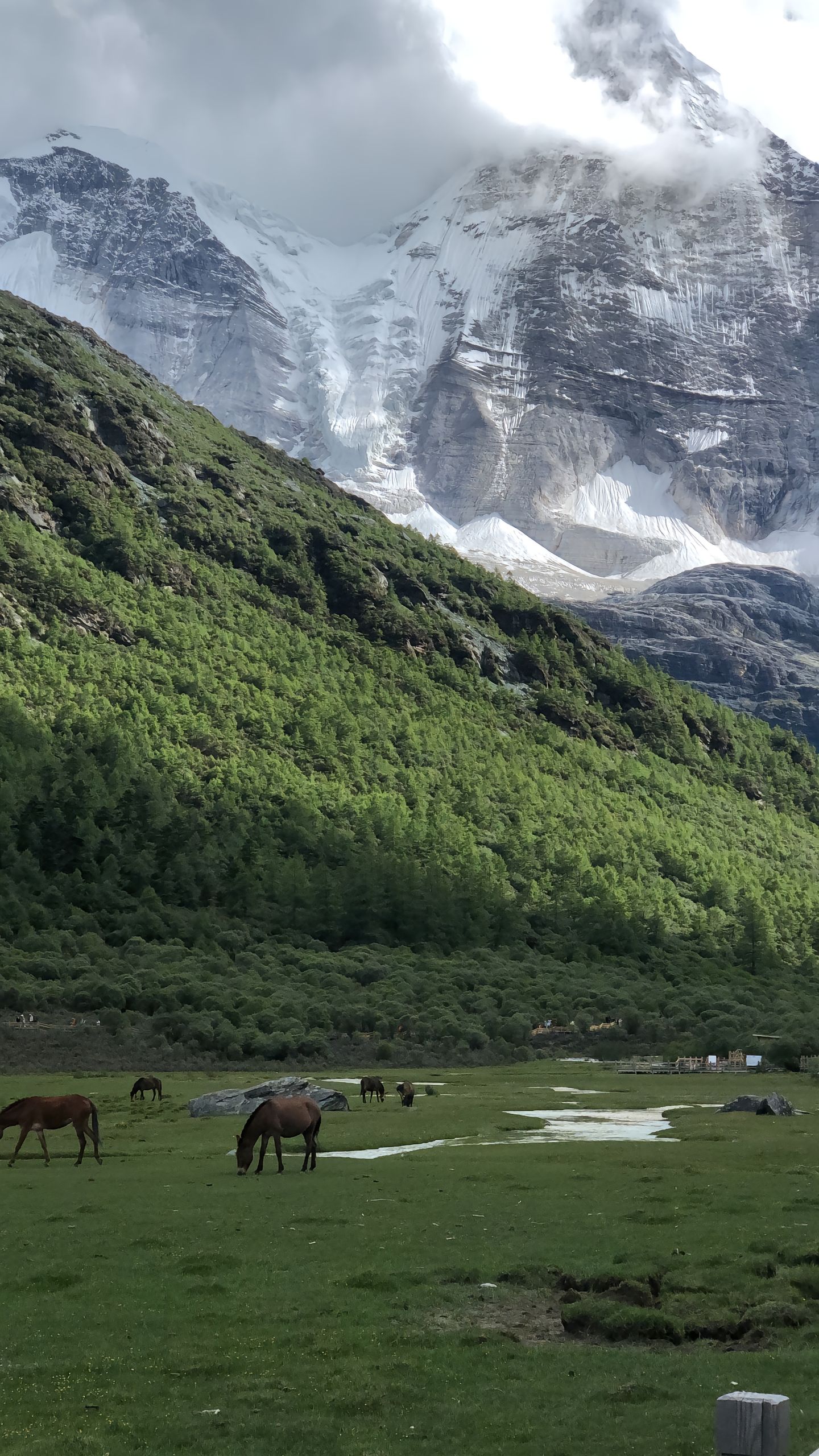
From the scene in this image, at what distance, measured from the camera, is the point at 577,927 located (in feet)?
446

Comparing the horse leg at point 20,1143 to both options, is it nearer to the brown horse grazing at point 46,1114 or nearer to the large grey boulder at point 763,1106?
the brown horse grazing at point 46,1114

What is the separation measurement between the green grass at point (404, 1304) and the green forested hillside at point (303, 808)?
52399 mm

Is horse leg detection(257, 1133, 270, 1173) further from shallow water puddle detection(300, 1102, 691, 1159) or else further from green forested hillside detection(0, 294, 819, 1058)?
green forested hillside detection(0, 294, 819, 1058)

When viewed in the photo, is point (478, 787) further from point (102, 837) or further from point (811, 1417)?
point (811, 1417)

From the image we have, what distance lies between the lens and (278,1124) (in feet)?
107

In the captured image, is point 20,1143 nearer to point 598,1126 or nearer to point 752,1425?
point 598,1126

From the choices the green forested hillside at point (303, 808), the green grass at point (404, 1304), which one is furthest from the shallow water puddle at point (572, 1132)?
the green forested hillside at point (303, 808)

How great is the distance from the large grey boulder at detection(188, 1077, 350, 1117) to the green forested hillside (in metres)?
30.8

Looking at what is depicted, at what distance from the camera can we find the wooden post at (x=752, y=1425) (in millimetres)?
10070

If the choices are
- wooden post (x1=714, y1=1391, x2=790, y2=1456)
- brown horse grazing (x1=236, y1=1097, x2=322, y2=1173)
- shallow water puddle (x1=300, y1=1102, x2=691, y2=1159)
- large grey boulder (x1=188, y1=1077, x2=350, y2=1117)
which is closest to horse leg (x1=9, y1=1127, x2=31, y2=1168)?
brown horse grazing (x1=236, y1=1097, x2=322, y2=1173)

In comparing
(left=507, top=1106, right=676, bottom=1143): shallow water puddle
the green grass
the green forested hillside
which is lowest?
(left=507, top=1106, right=676, bottom=1143): shallow water puddle

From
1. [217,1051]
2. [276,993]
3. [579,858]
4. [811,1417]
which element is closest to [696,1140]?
[811,1417]

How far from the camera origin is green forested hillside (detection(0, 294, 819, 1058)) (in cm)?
10219

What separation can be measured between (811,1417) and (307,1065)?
6505 cm
